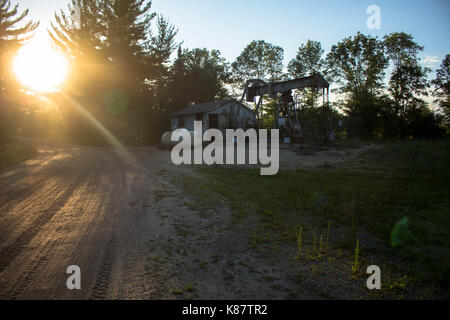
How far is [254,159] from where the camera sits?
1466cm

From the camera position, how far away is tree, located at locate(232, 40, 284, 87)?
4822 centimetres

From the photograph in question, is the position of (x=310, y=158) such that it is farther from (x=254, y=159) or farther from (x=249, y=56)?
(x=249, y=56)

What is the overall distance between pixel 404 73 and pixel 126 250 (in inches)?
1714

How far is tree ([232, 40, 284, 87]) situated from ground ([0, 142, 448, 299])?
44102mm

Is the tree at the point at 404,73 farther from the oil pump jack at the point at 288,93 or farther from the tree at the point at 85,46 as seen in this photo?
the tree at the point at 85,46

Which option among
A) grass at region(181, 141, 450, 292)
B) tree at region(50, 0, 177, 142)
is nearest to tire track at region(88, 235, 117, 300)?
grass at region(181, 141, 450, 292)

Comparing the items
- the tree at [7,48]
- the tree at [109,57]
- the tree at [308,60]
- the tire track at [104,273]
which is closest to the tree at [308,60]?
the tree at [308,60]

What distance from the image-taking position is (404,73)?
36.7 m

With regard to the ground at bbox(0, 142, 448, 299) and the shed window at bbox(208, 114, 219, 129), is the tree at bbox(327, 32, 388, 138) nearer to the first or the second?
the shed window at bbox(208, 114, 219, 129)

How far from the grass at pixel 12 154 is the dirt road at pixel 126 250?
7032 millimetres

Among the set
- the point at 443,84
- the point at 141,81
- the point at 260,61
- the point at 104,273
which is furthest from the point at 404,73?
the point at 104,273

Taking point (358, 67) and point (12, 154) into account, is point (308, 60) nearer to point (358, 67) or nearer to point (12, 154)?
point (358, 67)
